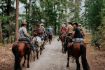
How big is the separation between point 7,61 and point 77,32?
5.73m

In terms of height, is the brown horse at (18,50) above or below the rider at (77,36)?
below

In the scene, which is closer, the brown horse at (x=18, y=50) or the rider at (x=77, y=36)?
the brown horse at (x=18, y=50)

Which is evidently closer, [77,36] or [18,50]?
[18,50]

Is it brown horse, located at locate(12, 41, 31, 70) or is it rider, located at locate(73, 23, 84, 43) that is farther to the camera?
rider, located at locate(73, 23, 84, 43)

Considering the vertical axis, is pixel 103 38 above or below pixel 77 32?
below

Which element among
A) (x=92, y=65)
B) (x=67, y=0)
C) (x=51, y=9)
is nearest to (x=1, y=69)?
(x=92, y=65)

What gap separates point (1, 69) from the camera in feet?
58.6

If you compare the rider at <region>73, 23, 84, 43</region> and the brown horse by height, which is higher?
the rider at <region>73, 23, 84, 43</region>

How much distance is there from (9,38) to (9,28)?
45.4 inches

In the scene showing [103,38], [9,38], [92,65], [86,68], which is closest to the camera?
[86,68]

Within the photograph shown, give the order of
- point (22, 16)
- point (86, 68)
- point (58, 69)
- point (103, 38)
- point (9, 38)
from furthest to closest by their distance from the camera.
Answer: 1. point (22, 16)
2. point (9, 38)
3. point (103, 38)
4. point (58, 69)
5. point (86, 68)

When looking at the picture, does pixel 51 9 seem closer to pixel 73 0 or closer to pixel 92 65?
pixel 73 0

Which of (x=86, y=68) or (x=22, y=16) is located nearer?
(x=86, y=68)

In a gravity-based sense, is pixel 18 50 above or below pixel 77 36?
below
